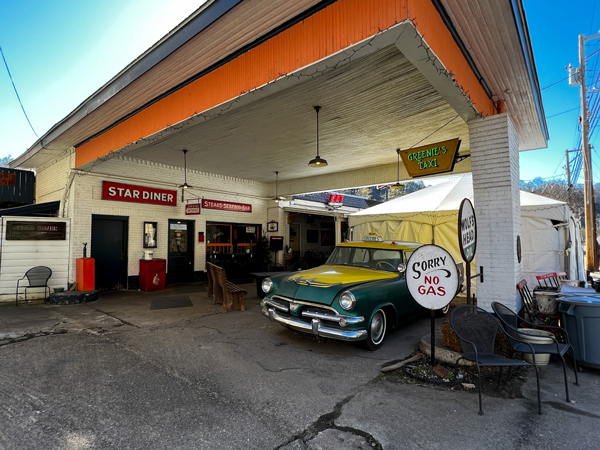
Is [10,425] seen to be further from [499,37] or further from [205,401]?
[499,37]

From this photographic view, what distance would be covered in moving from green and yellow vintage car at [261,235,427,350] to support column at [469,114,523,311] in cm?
129

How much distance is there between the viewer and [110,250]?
9.55 meters

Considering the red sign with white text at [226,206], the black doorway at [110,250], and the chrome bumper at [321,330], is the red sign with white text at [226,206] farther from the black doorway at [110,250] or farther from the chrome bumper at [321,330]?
the chrome bumper at [321,330]

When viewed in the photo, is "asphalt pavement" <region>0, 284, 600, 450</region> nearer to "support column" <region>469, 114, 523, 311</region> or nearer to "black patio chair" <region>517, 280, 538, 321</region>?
"black patio chair" <region>517, 280, 538, 321</region>

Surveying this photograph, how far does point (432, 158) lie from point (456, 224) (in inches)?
129

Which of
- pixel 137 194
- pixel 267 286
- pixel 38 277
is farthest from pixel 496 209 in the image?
pixel 38 277

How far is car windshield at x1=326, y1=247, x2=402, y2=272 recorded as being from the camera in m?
5.70

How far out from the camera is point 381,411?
2920mm

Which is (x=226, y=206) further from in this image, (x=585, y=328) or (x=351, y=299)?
(x=585, y=328)

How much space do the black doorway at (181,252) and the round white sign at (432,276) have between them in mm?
9076

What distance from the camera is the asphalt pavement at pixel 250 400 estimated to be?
97.9 inches

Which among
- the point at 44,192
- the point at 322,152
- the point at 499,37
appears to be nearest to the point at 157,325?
the point at 322,152

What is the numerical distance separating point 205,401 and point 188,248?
8959 millimetres

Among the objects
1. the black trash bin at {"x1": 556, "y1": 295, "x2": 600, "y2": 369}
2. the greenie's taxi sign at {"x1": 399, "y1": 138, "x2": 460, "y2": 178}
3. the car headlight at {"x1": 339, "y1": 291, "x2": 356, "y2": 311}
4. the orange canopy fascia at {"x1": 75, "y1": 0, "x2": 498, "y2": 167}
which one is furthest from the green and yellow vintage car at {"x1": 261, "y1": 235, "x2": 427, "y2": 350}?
the orange canopy fascia at {"x1": 75, "y1": 0, "x2": 498, "y2": 167}
